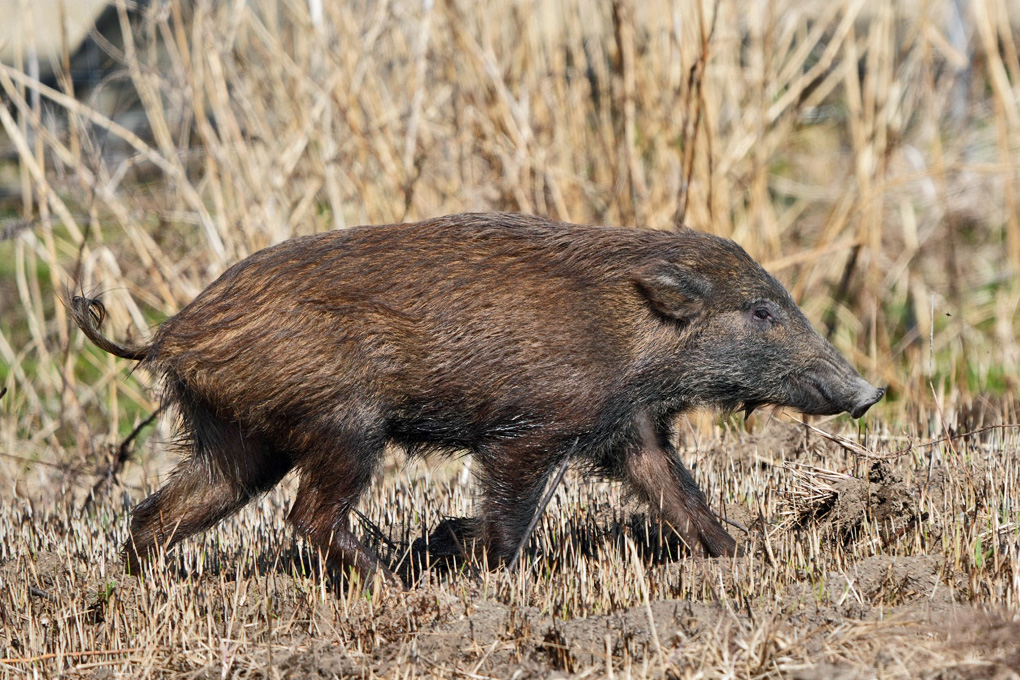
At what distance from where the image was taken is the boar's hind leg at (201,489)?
4008 mm

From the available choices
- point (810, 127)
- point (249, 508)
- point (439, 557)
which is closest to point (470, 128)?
point (249, 508)

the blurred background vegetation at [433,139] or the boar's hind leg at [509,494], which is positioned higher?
the blurred background vegetation at [433,139]

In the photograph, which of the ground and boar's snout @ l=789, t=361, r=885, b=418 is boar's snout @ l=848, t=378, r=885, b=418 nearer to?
boar's snout @ l=789, t=361, r=885, b=418

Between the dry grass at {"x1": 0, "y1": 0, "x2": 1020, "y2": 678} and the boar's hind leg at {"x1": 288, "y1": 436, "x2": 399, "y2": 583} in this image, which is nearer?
the dry grass at {"x1": 0, "y1": 0, "x2": 1020, "y2": 678}

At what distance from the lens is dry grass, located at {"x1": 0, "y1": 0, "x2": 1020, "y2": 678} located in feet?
10.4

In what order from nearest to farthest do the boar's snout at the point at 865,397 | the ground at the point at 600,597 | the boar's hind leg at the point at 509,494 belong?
the ground at the point at 600,597
the boar's hind leg at the point at 509,494
the boar's snout at the point at 865,397

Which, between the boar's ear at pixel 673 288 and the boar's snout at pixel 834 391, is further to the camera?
the boar's snout at pixel 834 391

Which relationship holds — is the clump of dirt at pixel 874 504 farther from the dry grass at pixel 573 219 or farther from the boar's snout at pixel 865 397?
the boar's snout at pixel 865 397

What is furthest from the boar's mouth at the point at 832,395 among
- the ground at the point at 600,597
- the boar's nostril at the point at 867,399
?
the ground at the point at 600,597

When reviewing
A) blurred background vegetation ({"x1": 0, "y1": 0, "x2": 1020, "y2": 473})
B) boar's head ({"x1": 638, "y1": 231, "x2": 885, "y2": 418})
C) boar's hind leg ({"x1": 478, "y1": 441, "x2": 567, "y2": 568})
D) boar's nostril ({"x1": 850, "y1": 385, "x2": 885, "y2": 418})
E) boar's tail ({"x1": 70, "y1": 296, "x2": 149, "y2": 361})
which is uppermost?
blurred background vegetation ({"x1": 0, "y1": 0, "x2": 1020, "y2": 473})

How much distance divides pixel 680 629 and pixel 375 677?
0.79m

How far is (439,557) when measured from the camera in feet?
13.9

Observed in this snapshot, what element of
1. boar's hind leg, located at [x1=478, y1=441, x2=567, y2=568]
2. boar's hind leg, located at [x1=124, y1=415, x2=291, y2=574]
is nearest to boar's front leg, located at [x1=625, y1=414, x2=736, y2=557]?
boar's hind leg, located at [x1=478, y1=441, x2=567, y2=568]

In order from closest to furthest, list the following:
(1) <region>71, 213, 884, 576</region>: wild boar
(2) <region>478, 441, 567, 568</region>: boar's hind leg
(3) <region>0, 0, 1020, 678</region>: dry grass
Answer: (3) <region>0, 0, 1020, 678</region>: dry grass < (1) <region>71, 213, 884, 576</region>: wild boar < (2) <region>478, 441, 567, 568</region>: boar's hind leg
